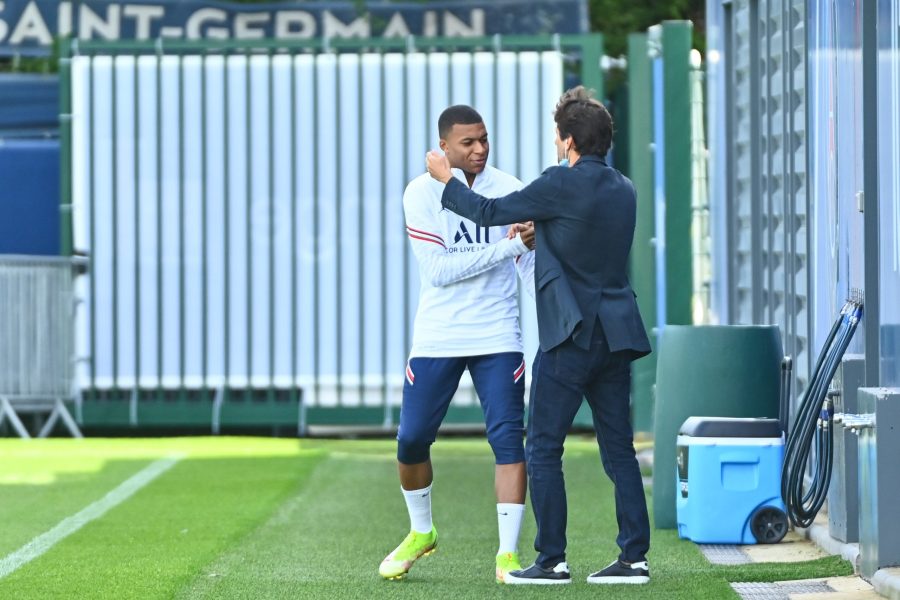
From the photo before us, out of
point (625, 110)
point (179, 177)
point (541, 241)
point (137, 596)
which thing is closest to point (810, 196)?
point (541, 241)

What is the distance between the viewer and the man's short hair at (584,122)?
6.52 m

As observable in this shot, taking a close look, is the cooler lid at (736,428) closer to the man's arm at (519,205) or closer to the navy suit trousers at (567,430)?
the navy suit trousers at (567,430)

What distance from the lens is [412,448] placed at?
22.7ft

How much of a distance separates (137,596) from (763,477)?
286cm

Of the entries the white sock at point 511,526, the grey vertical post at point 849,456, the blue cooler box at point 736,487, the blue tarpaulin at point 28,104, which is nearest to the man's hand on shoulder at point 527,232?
the white sock at point 511,526

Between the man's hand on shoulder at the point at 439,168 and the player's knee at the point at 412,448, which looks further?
the player's knee at the point at 412,448

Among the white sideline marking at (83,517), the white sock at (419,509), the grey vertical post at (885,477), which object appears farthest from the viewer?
the white sideline marking at (83,517)

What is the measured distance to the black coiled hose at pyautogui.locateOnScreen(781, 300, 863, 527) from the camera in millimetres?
7098

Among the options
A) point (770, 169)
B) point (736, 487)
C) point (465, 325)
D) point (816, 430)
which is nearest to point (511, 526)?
point (465, 325)

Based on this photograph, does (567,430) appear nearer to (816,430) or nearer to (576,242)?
(576,242)

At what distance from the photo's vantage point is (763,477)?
26.1 ft

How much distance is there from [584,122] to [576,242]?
430mm

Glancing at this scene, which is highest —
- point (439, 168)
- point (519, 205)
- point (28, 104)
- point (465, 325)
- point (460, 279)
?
point (28, 104)

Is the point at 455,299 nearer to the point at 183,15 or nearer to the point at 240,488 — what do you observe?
the point at 240,488
